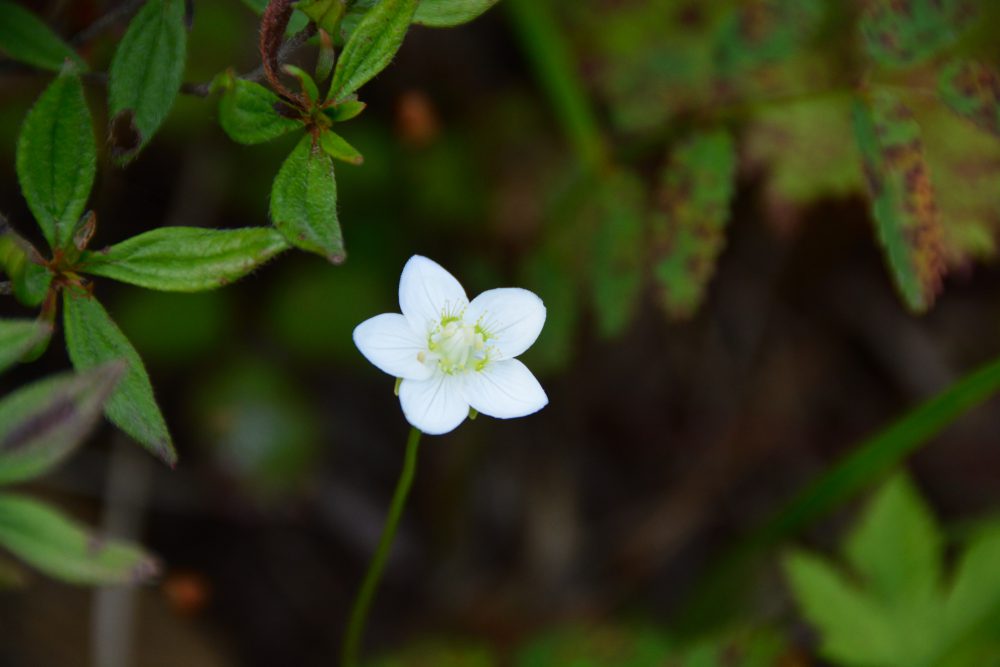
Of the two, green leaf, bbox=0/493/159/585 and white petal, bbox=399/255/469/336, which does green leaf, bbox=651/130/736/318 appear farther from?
green leaf, bbox=0/493/159/585

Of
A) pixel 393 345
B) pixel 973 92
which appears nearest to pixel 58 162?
pixel 393 345

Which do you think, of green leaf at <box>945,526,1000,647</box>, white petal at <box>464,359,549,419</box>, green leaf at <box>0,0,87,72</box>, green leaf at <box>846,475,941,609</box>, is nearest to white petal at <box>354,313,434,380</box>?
white petal at <box>464,359,549,419</box>

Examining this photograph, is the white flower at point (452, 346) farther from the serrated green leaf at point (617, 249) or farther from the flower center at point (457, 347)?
the serrated green leaf at point (617, 249)

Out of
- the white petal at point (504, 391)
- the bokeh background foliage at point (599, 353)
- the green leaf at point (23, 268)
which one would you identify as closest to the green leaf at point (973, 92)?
the bokeh background foliage at point (599, 353)

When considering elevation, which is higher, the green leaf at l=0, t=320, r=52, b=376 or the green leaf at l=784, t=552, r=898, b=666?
the green leaf at l=0, t=320, r=52, b=376

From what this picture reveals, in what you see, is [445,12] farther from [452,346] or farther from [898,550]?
[898,550]

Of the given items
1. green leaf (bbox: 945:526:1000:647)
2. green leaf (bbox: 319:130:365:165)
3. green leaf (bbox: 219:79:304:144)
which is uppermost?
green leaf (bbox: 219:79:304:144)
